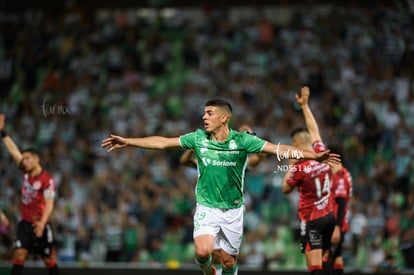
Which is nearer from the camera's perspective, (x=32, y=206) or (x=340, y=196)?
(x=340, y=196)

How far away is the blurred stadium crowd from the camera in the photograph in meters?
17.1

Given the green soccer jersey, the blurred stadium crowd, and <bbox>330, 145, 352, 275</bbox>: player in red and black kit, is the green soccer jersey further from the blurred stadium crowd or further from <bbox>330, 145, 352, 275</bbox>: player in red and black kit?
the blurred stadium crowd

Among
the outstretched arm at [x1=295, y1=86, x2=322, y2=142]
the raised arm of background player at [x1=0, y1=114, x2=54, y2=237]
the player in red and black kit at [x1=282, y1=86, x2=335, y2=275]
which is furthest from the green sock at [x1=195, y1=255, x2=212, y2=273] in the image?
the raised arm of background player at [x1=0, y1=114, x2=54, y2=237]

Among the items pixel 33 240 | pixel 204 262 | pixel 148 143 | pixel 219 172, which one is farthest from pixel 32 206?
pixel 219 172

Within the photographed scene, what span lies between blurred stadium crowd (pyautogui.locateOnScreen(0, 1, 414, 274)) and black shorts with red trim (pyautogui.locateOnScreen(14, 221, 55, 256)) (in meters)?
4.13

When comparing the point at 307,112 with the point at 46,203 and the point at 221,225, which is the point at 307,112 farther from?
the point at 46,203

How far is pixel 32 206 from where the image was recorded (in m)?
12.2

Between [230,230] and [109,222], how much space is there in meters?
8.14

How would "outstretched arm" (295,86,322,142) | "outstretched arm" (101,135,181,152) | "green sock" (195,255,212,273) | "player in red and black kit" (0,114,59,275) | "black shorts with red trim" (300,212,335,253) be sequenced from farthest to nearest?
"player in red and black kit" (0,114,59,275) < "black shorts with red trim" (300,212,335,253) < "outstretched arm" (295,86,322,142) < "green sock" (195,255,212,273) < "outstretched arm" (101,135,181,152)

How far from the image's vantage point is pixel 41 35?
73.7 ft

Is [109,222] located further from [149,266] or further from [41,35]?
[41,35]

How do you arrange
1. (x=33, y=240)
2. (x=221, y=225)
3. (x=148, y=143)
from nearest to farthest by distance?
(x=148, y=143), (x=221, y=225), (x=33, y=240)

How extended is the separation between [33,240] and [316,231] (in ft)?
14.0

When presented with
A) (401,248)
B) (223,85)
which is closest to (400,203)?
(401,248)
